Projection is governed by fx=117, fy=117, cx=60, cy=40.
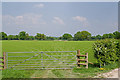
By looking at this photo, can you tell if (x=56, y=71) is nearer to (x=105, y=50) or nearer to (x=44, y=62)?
(x=44, y=62)

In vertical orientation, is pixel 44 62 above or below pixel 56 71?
above

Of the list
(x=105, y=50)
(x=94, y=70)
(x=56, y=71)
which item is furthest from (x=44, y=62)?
(x=105, y=50)

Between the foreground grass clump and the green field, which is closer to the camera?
the green field

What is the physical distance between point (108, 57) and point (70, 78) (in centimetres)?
249

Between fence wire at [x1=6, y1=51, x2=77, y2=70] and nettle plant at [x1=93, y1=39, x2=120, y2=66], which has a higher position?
nettle plant at [x1=93, y1=39, x2=120, y2=66]

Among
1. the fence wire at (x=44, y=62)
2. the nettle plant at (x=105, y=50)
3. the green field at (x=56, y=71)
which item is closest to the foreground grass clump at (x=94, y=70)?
the green field at (x=56, y=71)

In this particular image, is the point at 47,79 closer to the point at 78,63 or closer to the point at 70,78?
the point at 70,78

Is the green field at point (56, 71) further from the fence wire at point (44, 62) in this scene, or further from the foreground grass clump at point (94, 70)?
the fence wire at point (44, 62)

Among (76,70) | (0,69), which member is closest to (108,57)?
(76,70)

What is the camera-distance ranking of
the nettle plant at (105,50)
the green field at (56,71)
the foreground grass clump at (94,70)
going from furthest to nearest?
the nettle plant at (105,50)
the foreground grass clump at (94,70)
the green field at (56,71)

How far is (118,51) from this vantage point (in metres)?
6.65

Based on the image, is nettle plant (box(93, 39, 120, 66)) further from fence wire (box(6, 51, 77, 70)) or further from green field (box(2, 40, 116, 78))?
fence wire (box(6, 51, 77, 70))

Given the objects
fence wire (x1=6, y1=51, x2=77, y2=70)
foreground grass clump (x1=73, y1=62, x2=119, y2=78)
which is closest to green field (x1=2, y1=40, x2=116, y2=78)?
foreground grass clump (x1=73, y1=62, x2=119, y2=78)

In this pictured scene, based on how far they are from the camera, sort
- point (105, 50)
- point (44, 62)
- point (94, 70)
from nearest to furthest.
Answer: point (94, 70) → point (105, 50) → point (44, 62)
